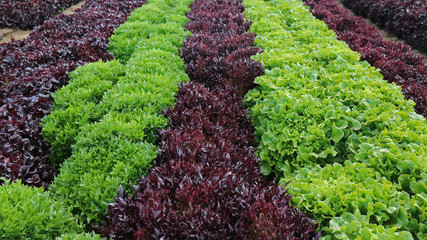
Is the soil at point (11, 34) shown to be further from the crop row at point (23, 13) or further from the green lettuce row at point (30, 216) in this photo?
the green lettuce row at point (30, 216)

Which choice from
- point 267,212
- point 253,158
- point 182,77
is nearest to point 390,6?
point 182,77

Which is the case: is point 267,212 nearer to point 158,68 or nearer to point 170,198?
point 170,198

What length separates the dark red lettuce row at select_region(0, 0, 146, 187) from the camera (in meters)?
3.78

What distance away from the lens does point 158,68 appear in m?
5.22

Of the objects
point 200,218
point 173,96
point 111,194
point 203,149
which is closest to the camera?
point 200,218

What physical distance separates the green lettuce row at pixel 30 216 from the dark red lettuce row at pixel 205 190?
0.35 metres

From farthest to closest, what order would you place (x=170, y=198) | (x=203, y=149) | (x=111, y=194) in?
(x=203, y=149)
(x=111, y=194)
(x=170, y=198)

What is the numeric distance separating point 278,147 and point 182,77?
8.15 ft

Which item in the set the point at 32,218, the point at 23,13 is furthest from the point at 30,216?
the point at 23,13

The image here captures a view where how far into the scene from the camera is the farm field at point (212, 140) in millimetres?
2543

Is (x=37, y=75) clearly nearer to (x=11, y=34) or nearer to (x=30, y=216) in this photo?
(x=30, y=216)

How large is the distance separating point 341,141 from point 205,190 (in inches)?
87.3

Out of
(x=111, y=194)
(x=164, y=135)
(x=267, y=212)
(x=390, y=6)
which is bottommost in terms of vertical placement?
(x=111, y=194)

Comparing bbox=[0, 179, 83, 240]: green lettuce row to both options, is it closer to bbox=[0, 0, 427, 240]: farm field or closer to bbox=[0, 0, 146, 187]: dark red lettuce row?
bbox=[0, 0, 427, 240]: farm field
